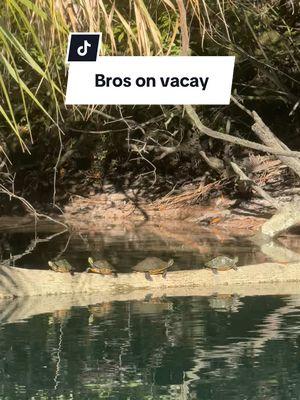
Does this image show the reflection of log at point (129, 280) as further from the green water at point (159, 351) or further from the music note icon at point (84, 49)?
the music note icon at point (84, 49)

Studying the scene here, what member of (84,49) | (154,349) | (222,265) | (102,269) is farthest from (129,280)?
(84,49)

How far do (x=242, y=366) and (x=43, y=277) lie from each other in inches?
127

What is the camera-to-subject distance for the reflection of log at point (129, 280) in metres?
8.79

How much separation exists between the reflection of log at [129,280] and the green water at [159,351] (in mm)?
→ 457

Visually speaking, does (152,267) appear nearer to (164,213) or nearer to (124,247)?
(124,247)

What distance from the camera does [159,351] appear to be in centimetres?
682

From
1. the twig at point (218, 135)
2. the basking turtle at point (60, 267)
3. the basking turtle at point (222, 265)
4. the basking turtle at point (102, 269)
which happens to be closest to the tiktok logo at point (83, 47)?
the basking turtle at point (102, 269)

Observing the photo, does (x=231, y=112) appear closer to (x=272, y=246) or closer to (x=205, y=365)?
(x=272, y=246)

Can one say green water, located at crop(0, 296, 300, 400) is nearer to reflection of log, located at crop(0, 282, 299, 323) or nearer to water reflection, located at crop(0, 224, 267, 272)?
reflection of log, located at crop(0, 282, 299, 323)

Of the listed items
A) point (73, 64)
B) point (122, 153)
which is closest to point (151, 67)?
point (73, 64)

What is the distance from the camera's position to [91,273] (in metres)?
9.28

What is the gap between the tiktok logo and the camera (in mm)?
5578

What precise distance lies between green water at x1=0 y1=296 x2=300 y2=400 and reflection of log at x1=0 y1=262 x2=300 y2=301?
46 centimetres

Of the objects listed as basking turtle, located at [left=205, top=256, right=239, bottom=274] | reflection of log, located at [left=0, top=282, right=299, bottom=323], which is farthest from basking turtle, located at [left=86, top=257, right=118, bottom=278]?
basking turtle, located at [left=205, top=256, right=239, bottom=274]
